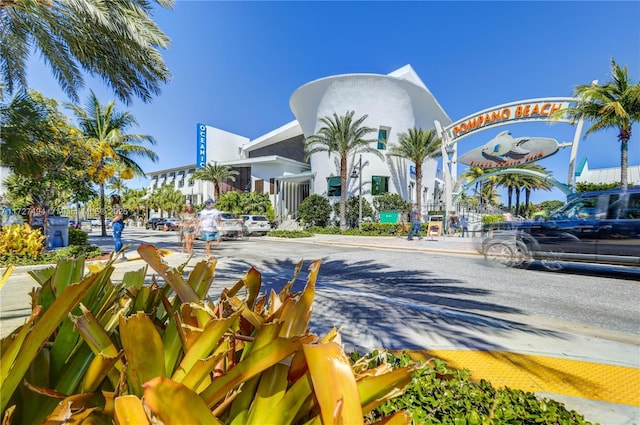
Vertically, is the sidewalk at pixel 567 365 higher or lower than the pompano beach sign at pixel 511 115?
lower

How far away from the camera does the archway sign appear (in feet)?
59.0

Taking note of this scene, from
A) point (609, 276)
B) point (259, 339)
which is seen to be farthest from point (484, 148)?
point (259, 339)

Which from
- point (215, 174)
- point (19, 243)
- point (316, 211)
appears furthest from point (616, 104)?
point (215, 174)

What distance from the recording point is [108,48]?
7043 mm

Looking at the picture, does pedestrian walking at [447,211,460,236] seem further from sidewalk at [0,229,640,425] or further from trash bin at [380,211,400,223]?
sidewalk at [0,229,640,425]

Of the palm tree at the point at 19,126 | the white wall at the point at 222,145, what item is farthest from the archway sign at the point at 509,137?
the white wall at the point at 222,145

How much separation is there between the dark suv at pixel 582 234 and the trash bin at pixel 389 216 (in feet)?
54.8

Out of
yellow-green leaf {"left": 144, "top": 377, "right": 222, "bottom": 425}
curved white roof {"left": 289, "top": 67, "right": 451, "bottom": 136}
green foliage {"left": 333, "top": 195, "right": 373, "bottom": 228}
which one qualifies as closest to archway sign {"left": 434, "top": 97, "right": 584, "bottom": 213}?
green foliage {"left": 333, "top": 195, "right": 373, "bottom": 228}

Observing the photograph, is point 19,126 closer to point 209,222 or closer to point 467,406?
point 209,222

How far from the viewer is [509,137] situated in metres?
20.2

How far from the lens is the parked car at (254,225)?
21.1 metres

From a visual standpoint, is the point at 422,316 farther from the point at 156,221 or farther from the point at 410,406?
the point at 156,221

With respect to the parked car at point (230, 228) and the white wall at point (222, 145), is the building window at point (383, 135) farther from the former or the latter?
the white wall at point (222, 145)

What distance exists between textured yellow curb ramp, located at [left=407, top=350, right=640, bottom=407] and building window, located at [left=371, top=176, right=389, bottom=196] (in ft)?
89.9
